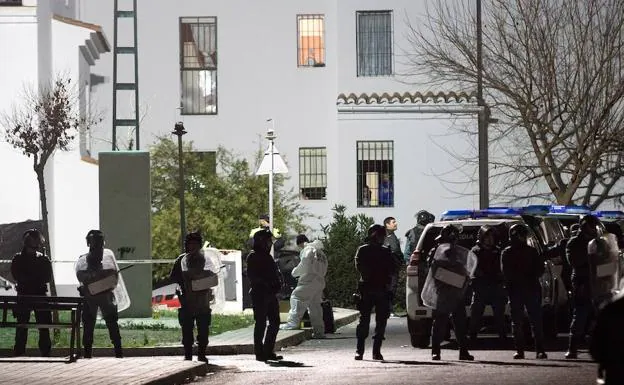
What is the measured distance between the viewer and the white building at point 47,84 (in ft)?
119

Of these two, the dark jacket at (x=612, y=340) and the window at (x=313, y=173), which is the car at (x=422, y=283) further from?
the window at (x=313, y=173)

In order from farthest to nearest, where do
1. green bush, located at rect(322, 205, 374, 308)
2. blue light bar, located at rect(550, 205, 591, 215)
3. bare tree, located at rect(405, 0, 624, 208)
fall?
bare tree, located at rect(405, 0, 624, 208), green bush, located at rect(322, 205, 374, 308), blue light bar, located at rect(550, 205, 591, 215)

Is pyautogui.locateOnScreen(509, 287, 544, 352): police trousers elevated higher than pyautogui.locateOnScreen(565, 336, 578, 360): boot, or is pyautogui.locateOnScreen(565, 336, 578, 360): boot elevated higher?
pyautogui.locateOnScreen(509, 287, 544, 352): police trousers

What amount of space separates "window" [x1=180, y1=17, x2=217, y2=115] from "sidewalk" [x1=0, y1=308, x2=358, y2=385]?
22154 mm

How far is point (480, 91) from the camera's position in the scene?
38.4m

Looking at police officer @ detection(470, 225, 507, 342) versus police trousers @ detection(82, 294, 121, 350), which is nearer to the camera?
police trousers @ detection(82, 294, 121, 350)

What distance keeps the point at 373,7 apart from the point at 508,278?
77.2 feet

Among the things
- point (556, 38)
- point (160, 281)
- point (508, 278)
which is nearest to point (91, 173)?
point (160, 281)

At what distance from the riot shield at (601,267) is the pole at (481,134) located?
1885 centimetres

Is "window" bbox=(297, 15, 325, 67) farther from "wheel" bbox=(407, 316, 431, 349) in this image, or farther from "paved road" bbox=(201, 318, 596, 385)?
"wheel" bbox=(407, 316, 431, 349)

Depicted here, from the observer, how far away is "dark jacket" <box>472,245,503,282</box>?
20.7 metres

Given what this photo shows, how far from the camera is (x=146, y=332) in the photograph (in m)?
24.5


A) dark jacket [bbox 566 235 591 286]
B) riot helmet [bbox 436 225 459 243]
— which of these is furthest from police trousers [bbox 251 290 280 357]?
dark jacket [bbox 566 235 591 286]

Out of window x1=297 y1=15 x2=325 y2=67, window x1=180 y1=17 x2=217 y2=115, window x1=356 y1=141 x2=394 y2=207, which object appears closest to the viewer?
window x1=356 y1=141 x2=394 y2=207
